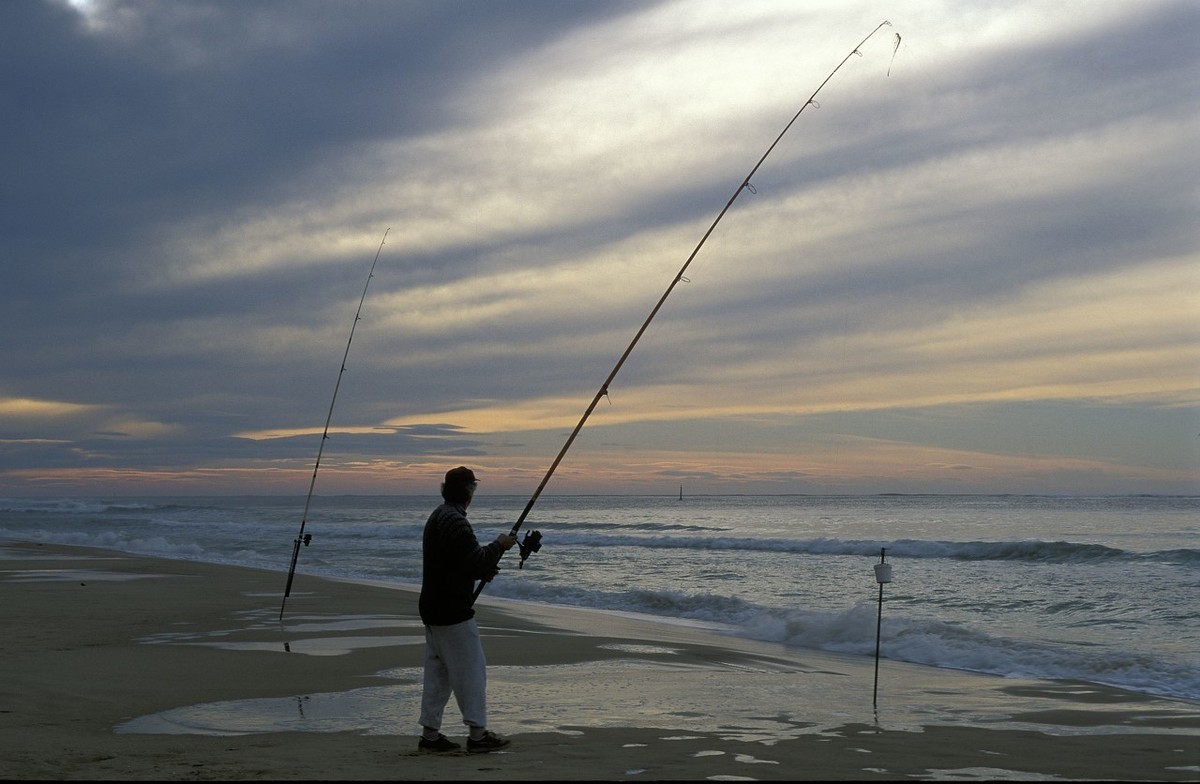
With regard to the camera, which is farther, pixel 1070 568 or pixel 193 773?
pixel 1070 568

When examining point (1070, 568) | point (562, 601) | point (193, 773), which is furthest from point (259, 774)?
point (1070, 568)

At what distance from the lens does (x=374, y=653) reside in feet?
29.4

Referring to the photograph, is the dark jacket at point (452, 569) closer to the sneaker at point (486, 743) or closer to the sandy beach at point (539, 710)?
the sneaker at point (486, 743)

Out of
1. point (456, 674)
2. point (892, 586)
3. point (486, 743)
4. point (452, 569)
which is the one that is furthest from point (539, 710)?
point (892, 586)

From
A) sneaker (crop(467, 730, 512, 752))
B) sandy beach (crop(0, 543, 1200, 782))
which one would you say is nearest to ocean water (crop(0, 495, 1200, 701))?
sandy beach (crop(0, 543, 1200, 782))

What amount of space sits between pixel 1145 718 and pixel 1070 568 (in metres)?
14.7

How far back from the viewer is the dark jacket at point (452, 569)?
5.09 m

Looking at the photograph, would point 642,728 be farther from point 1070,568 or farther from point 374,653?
point 1070,568

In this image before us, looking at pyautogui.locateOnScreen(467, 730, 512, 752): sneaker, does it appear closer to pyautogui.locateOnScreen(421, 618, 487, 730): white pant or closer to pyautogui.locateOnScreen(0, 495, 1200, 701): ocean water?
pyautogui.locateOnScreen(421, 618, 487, 730): white pant

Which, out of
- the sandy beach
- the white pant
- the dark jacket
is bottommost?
the sandy beach

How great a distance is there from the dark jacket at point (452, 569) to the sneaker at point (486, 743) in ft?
1.98

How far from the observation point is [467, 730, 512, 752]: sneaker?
5059mm

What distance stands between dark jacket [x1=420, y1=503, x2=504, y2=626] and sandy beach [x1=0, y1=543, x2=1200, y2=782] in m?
0.71

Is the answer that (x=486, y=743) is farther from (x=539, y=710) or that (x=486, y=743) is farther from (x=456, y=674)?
(x=539, y=710)
